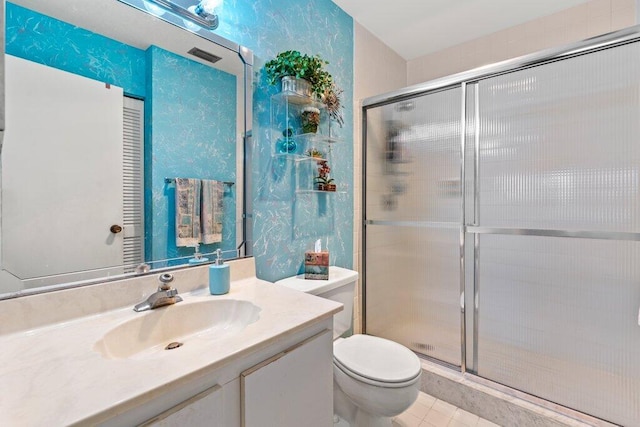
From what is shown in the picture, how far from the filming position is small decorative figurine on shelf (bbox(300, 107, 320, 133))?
1.58 m

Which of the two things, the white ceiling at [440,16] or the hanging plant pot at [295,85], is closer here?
the hanging plant pot at [295,85]

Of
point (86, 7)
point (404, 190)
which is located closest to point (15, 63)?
point (86, 7)

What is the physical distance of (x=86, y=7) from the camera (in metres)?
0.92

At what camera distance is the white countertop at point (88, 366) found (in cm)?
48

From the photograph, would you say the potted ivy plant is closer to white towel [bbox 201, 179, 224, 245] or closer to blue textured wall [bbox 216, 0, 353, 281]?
blue textured wall [bbox 216, 0, 353, 281]

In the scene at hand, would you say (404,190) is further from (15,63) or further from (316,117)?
(15,63)

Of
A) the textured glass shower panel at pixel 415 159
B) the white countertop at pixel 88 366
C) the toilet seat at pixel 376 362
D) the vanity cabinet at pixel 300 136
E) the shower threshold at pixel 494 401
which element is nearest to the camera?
the white countertop at pixel 88 366

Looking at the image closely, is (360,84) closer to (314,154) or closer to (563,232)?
(314,154)

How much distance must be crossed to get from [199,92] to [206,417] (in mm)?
1122

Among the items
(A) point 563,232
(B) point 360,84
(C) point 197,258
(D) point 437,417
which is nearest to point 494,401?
(D) point 437,417

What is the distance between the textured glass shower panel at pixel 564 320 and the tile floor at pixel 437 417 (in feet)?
0.77

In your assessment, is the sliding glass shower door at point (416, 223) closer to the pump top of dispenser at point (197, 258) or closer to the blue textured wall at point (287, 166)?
the blue textured wall at point (287, 166)

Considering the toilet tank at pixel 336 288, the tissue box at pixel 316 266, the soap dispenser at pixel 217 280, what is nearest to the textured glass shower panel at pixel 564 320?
the toilet tank at pixel 336 288

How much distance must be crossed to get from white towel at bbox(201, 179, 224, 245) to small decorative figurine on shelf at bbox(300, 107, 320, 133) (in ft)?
1.93
